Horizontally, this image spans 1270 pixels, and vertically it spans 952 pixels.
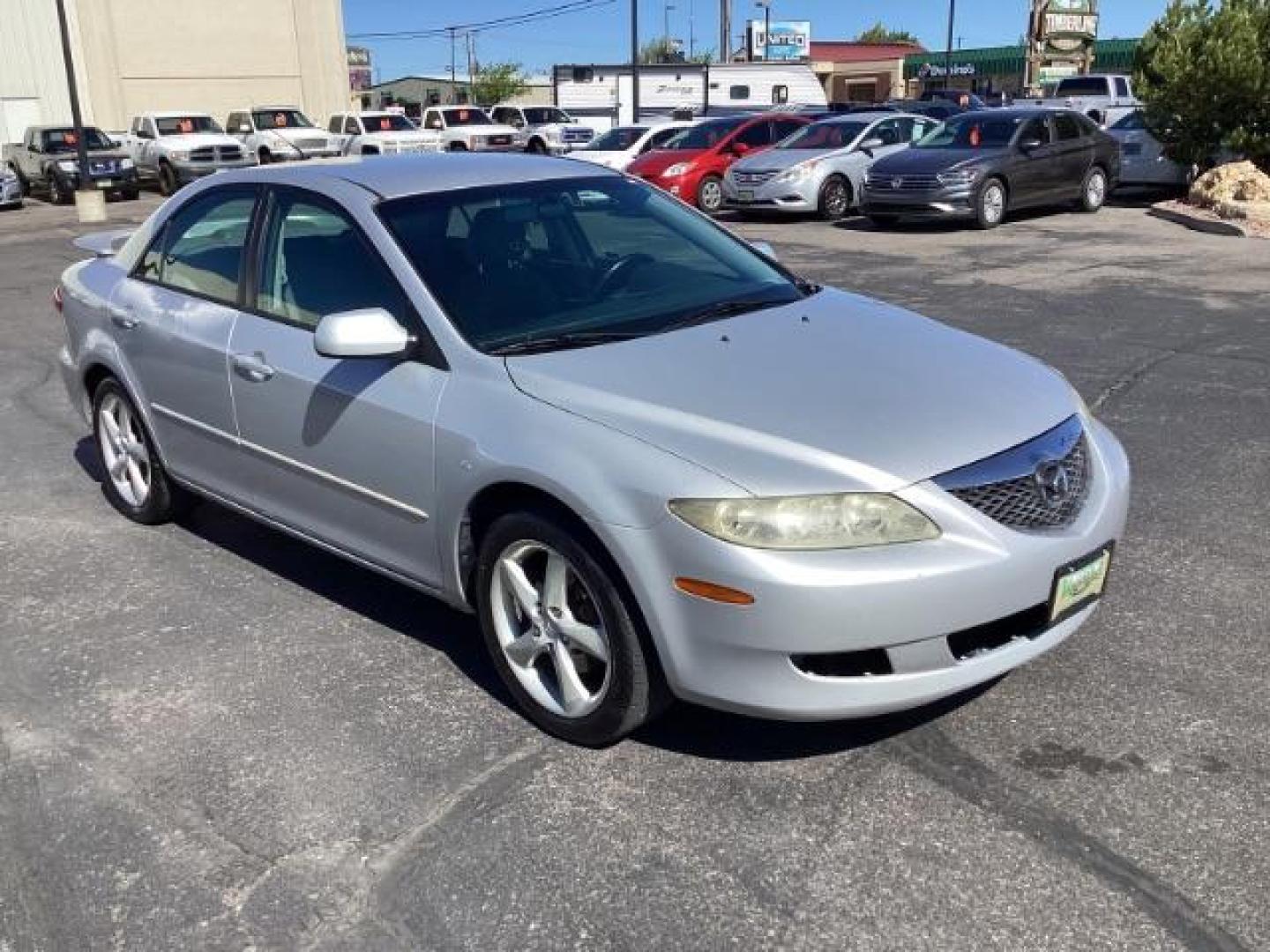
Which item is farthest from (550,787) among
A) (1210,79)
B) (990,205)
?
(1210,79)

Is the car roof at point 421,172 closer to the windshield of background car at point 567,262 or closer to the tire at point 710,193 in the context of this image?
the windshield of background car at point 567,262

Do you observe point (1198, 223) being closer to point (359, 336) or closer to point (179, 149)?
point (359, 336)

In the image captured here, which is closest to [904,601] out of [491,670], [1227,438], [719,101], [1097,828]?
[1097,828]

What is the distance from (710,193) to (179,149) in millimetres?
14503

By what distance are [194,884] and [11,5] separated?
137 feet

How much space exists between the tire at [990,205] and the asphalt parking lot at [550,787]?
1157cm

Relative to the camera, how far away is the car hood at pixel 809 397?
301 centimetres

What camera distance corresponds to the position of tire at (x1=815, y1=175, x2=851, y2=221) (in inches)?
703

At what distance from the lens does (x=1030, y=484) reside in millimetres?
3180

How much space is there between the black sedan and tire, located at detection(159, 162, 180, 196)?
1785cm

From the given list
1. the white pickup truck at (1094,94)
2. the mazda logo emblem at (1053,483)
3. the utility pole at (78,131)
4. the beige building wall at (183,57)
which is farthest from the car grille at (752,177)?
the beige building wall at (183,57)

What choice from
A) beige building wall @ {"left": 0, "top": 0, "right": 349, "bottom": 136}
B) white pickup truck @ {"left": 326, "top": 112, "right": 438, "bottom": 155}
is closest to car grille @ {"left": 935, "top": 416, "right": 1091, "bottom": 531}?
white pickup truck @ {"left": 326, "top": 112, "right": 438, "bottom": 155}

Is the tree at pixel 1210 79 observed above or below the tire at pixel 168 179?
above

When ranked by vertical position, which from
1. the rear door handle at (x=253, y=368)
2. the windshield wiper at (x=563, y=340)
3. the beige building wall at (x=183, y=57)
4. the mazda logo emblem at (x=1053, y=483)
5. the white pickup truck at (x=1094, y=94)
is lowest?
the mazda logo emblem at (x=1053, y=483)
